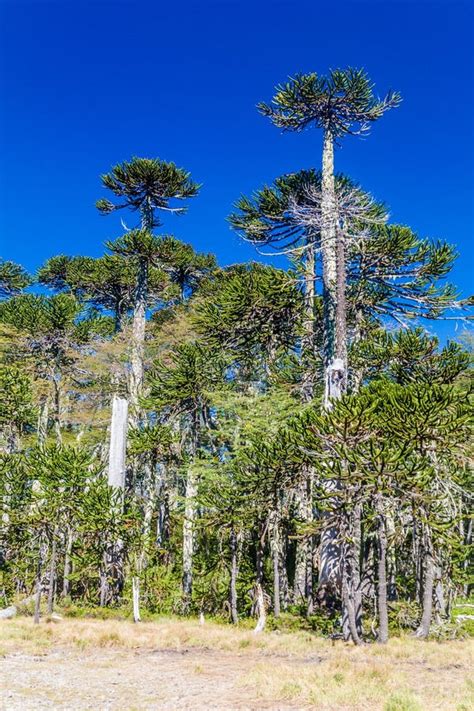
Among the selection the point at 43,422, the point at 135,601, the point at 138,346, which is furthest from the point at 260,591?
the point at 43,422

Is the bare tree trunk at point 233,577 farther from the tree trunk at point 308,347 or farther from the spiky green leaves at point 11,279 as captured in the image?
the spiky green leaves at point 11,279

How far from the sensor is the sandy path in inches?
211

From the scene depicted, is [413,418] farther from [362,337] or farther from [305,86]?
[305,86]

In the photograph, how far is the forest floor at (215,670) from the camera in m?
5.42

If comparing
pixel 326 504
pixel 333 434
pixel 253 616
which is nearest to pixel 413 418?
pixel 333 434

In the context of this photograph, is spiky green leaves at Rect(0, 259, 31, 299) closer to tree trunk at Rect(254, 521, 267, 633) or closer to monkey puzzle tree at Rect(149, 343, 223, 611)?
monkey puzzle tree at Rect(149, 343, 223, 611)

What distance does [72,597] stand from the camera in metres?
13.6

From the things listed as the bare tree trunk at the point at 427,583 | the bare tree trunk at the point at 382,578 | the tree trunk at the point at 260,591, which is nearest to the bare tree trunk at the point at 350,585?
the bare tree trunk at the point at 382,578

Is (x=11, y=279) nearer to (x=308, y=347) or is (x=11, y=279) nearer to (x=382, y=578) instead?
(x=308, y=347)

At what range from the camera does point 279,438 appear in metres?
11.2

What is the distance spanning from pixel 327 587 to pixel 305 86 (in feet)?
46.1

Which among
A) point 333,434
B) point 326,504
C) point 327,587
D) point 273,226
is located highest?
point 273,226

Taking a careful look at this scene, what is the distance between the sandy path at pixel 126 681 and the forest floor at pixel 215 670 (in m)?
0.01

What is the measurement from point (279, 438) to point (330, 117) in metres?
10.9
